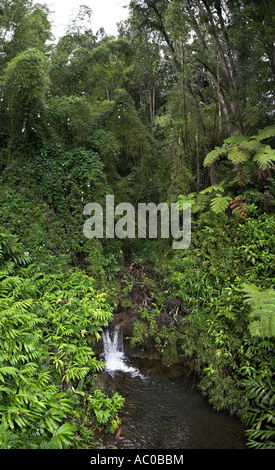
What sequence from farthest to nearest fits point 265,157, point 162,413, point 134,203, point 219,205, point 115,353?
point 134,203 < point 115,353 < point 219,205 < point 265,157 < point 162,413

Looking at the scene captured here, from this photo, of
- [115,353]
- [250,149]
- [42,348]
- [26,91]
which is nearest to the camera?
[42,348]

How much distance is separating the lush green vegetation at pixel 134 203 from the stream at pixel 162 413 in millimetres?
268

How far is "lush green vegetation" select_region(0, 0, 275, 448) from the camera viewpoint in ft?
12.1

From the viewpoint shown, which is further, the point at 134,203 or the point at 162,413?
Answer: the point at 134,203

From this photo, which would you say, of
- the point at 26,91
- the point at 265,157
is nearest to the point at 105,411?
the point at 265,157

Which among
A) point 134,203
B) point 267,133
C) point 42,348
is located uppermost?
point 267,133

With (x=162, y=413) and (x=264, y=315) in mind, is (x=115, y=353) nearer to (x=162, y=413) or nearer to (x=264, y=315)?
(x=162, y=413)

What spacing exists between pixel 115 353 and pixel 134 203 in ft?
14.4

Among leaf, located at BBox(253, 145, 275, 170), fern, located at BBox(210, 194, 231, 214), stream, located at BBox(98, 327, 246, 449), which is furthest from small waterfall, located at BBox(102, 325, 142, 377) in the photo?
leaf, located at BBox(253, 145, 275, 170)

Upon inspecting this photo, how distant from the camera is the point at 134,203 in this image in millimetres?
8648

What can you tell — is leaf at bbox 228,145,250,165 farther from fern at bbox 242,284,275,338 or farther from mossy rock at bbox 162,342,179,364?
mossy rock at bbox 162,342,179,364

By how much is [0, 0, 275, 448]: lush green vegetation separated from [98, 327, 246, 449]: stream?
0.27 meters
